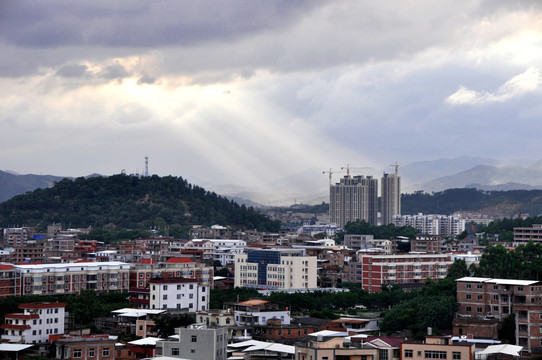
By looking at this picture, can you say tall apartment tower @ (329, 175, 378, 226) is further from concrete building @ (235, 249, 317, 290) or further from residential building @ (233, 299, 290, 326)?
residential building @ (233, 299, 290, 326)

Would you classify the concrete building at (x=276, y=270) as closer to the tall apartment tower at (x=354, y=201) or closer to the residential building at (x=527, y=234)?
the residential building at (x=527, y=234)

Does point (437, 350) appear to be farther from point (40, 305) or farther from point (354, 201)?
point (354, 201)

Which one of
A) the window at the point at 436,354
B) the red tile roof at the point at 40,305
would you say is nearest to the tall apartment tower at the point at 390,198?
the red tile roof at the point at 40,305

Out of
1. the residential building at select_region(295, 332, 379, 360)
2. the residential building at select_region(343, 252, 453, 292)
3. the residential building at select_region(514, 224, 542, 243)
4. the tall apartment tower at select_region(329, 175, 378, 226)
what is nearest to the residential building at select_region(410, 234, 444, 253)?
the residential building at select_region(514, 224, 542, 243)

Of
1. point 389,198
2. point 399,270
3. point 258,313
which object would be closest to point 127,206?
point 399,270

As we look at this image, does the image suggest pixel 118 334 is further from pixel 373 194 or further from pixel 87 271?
pixel 373 194

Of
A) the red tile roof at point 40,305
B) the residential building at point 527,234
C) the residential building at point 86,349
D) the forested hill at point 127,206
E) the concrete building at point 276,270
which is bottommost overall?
the residential building at point 86,349

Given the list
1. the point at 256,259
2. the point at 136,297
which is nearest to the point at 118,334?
the point at 136,297
